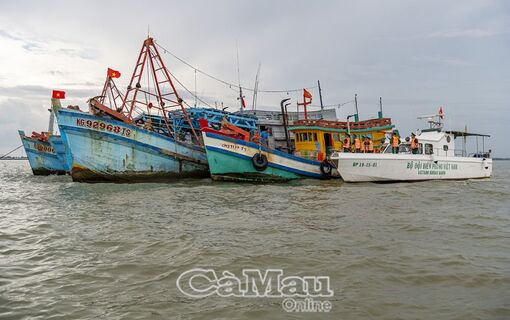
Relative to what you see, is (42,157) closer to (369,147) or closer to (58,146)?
(58,146)

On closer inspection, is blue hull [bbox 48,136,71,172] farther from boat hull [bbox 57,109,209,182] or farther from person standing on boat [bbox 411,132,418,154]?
person standing on boat [bbox 411,132,418,154]

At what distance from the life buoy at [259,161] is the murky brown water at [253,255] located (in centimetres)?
727

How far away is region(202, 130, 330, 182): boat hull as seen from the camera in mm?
→ 18500

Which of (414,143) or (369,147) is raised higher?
(414,143)

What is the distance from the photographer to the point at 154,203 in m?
11.7

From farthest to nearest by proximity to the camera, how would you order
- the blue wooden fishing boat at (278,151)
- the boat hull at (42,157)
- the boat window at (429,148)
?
the boat hull at (42,157)
the boat window at (429,148)
the blue wooden fishing boat at (278,151)

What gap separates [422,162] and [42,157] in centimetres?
2726

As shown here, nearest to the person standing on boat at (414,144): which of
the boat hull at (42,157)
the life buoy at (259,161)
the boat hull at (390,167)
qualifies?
the boat hull at (390,167)

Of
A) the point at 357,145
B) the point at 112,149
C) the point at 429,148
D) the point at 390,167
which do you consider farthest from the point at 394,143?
the point at 112,149

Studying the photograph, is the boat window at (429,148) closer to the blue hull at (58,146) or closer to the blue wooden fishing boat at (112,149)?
the blue wooden fishing boat at (112,149)

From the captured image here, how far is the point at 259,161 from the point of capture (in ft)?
62.1

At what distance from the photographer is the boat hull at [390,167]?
18047 millimetres

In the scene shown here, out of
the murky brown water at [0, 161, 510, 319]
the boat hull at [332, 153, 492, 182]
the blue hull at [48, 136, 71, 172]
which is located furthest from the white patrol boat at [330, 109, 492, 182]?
the blue hull at [48, 136, 71, 172]

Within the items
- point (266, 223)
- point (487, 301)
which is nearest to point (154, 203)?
point (266, 223)
